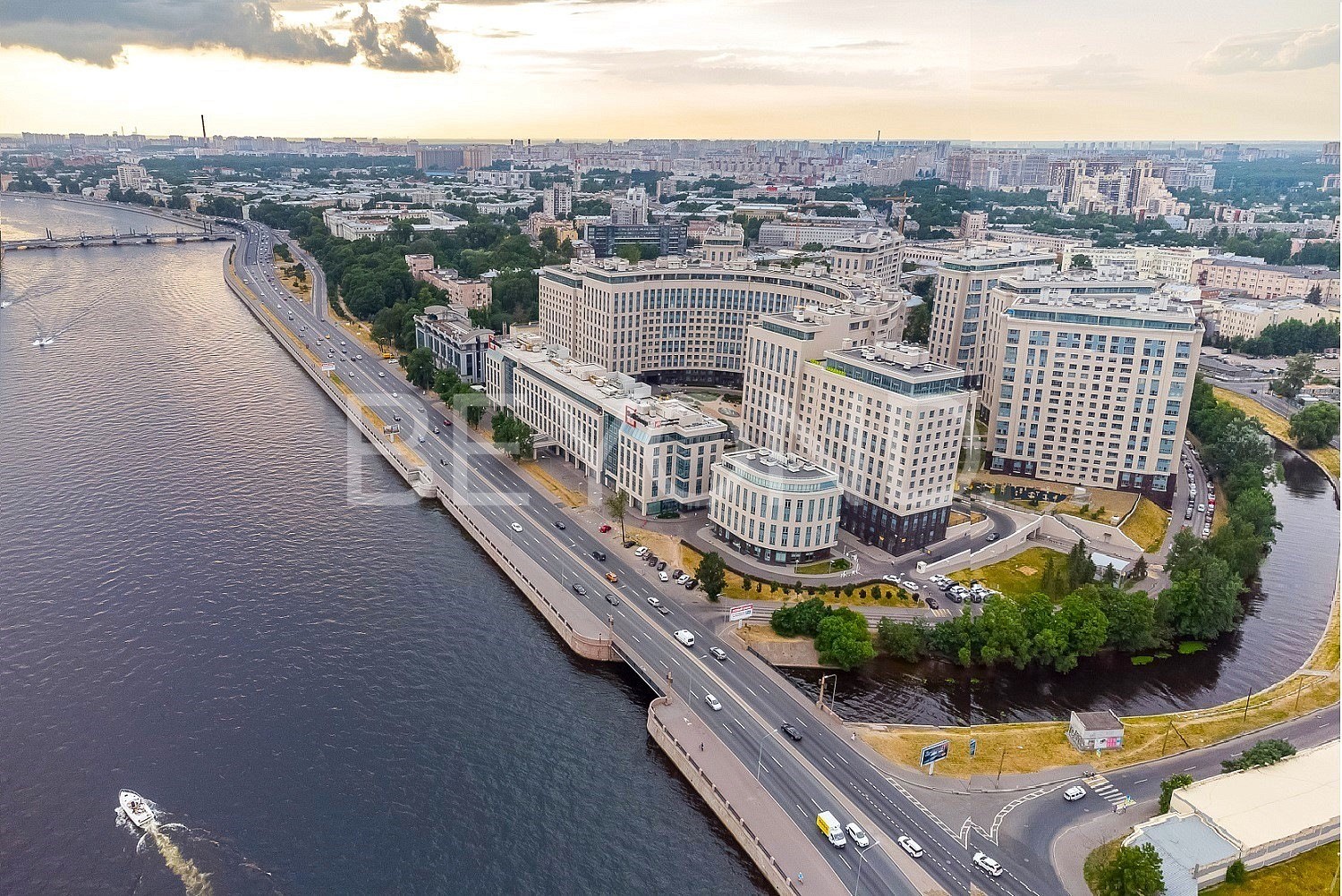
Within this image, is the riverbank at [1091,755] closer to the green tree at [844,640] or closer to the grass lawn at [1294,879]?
the green tree at [844,640]

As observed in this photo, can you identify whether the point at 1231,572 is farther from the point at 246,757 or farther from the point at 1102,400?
the point at 246,757

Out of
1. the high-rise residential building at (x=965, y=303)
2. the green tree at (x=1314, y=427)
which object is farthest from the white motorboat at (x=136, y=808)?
the green tree at (x=1314, y=427)

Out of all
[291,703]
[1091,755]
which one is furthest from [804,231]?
[291,703]

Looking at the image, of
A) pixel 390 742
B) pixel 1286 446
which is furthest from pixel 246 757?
pixel 1286 446

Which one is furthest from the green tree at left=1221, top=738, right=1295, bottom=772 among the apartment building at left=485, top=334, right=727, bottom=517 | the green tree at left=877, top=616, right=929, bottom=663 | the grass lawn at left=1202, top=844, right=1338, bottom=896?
the apartment building at left=485, top=334, right=727, bottom=517

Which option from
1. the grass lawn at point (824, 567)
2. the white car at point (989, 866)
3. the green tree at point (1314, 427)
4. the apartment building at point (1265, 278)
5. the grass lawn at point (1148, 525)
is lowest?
the white car at point (989, 866)

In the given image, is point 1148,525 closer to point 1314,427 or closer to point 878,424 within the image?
point 878,424

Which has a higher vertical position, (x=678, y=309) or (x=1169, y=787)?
(x=678, y=309)
